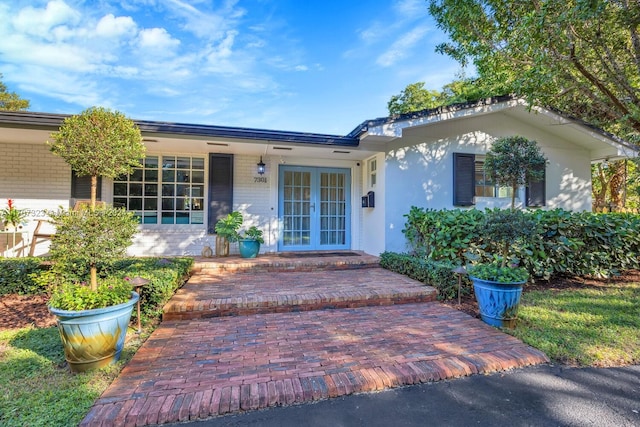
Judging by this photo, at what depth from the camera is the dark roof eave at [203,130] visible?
4.68m

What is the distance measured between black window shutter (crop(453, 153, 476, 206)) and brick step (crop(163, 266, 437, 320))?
2.88 m

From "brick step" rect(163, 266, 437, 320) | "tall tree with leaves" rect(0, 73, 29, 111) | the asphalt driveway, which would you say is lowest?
the asphalt driveway

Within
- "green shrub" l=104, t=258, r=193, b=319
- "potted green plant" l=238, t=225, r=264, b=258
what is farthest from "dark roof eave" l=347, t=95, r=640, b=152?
"green shrub" l=104, t=258, r=193, b=319

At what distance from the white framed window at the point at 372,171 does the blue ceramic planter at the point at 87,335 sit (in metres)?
5.78

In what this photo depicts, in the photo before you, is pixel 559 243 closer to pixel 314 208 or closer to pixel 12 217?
pixel 314 208

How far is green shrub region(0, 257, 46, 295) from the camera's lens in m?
4.24

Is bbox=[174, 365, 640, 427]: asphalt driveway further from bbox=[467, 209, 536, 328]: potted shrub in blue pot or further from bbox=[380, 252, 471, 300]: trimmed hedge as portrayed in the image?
bbox=[380, 252, 471, 300]: trimmed hedge

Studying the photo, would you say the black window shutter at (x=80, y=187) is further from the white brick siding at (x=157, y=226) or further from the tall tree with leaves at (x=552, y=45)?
the tall tree with leaves at (x=552, y=45)

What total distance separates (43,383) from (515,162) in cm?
663

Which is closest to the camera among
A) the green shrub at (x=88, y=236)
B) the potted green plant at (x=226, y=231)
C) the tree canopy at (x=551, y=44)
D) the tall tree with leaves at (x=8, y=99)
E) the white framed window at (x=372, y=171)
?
the green shrub at (x=88, y=236)

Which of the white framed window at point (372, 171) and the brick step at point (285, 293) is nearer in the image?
the brick step at point (285, 293)

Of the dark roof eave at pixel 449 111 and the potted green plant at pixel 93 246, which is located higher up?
the dark roof eave at pixel 449 111

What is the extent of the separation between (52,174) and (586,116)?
44.0ft

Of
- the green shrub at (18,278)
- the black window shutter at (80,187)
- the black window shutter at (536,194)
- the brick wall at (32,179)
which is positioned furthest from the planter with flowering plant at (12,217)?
the black window shutter at (536,194)
